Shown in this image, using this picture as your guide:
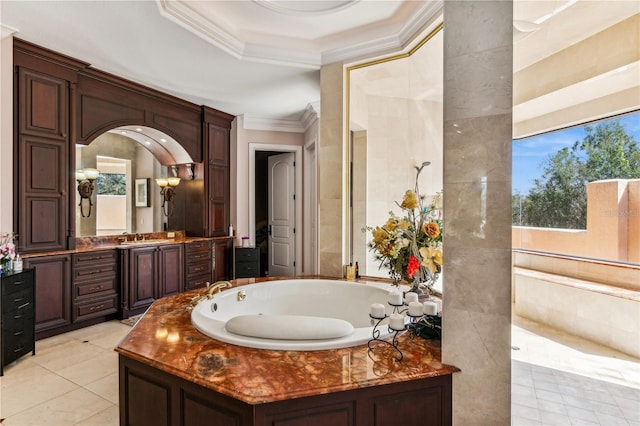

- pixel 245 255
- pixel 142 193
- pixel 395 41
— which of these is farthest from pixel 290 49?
pixel 245 255

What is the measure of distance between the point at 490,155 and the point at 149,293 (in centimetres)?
391

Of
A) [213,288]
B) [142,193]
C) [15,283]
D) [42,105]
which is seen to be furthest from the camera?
[142,193]

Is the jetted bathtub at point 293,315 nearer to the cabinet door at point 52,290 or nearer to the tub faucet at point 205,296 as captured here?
the tub faucet at point 205,296

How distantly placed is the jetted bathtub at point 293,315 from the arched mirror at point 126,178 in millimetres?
2403

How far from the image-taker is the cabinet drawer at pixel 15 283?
2365 millimetres

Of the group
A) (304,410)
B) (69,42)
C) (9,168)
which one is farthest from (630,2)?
(9,168)

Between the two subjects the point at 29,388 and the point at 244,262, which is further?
the point at 244,262

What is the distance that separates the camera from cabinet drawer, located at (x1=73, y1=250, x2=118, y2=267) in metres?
3.25

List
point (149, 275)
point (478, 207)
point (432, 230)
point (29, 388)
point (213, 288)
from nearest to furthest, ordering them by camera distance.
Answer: point (478, 207)
point (432, 230)
point (29, 388)
point (213, 288)
point (149, 275)

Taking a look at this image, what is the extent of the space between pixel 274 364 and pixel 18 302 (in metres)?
2.39

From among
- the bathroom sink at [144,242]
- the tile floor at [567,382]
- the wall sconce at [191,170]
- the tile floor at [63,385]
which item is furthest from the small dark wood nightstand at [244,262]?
the tile floor at [567,382]

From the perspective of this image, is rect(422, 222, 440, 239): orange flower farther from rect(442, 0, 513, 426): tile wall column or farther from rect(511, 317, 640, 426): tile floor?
rect(511, 317, 640, 426): tile floor

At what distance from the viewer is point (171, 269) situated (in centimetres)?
415

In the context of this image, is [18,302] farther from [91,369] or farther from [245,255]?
[245,255]
